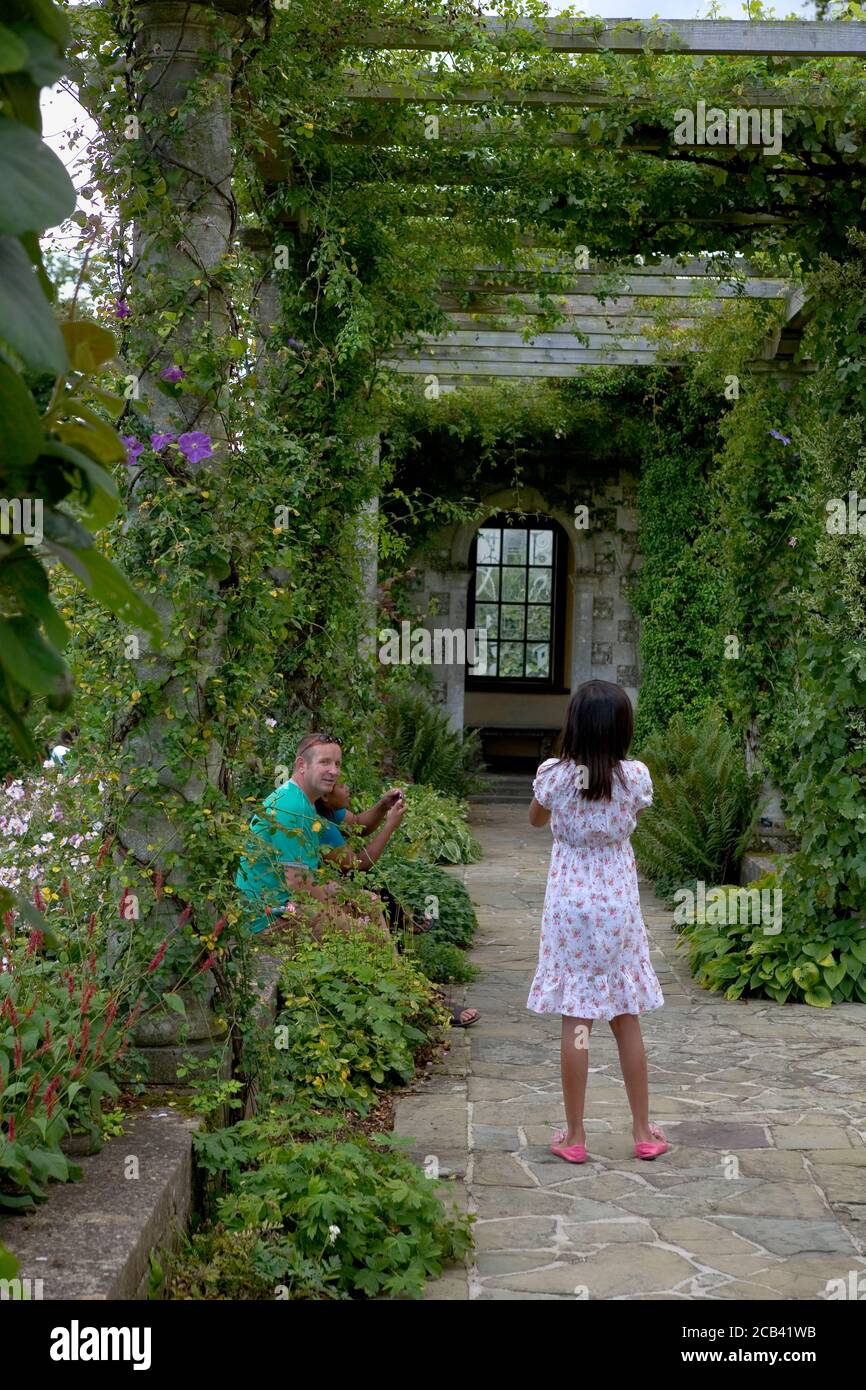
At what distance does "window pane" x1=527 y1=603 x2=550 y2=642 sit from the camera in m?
15.8

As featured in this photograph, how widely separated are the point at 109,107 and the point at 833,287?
3.88 meters

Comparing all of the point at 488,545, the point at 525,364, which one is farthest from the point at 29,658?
the point at 488,545

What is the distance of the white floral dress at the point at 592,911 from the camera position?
417 cm

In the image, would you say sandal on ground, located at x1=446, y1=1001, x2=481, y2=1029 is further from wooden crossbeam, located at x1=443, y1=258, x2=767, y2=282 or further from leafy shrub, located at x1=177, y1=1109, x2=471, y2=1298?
wooden crossbeam, located at x1=443, y1=258, x2=767, y2=282

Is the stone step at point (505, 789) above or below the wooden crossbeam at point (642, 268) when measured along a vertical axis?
below

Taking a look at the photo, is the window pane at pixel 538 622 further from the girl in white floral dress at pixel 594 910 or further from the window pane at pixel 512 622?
the girl in white floral dress at pixel 594 910

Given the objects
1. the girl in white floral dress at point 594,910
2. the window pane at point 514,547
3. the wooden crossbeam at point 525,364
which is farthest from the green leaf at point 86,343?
the window pane at point 514,547

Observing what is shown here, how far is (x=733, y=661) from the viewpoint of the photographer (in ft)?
27.9

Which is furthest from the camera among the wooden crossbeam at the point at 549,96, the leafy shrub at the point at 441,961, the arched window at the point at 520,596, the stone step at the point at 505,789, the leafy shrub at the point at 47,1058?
the arched window at the point at 520,596

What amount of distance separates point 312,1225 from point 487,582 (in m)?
13.0

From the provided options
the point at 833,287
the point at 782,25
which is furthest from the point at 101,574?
the point at 833,287

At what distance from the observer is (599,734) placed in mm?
4164

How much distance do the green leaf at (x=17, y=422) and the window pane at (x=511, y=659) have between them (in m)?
14.9

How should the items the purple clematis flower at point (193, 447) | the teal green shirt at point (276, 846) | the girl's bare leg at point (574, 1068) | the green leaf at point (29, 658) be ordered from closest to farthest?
the green leaf at point (29, 658), the purple clematis flower at point (193, 447), the teal green shirt at point (276, 846), the girl's bare leg at point (574, 1068)
